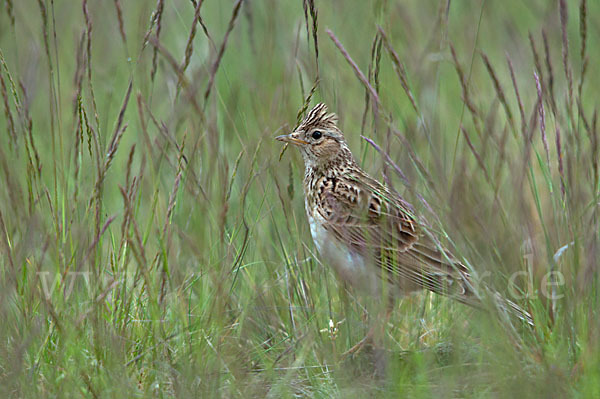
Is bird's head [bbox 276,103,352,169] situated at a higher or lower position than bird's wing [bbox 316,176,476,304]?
higher

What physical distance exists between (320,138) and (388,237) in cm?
83

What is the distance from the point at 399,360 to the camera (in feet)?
10.7

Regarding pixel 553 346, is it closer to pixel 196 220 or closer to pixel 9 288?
pixel 196 220

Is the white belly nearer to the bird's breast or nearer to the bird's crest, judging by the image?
the bird's breast

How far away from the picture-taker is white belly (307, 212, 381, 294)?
3.92 metres

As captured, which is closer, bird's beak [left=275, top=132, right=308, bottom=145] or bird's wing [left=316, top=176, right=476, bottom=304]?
bird's wing [left=316, top=176, right=476, bottom=304]

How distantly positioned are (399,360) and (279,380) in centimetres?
50

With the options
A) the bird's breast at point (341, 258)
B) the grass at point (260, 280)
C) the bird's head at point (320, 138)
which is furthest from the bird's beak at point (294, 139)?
the bird's breast at point (341, 258)

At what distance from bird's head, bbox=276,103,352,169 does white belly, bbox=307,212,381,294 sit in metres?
0.53

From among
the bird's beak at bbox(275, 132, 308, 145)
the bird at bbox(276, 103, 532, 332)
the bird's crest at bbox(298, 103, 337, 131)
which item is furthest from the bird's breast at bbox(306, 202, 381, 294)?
the bird's crest at bbox(298, 103, 337, 131)

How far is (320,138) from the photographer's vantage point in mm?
4668

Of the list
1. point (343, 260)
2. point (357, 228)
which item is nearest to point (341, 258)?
point (343, 260)

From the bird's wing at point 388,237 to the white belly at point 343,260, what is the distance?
41 millimetres

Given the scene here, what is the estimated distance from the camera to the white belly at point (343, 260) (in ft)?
12.9
